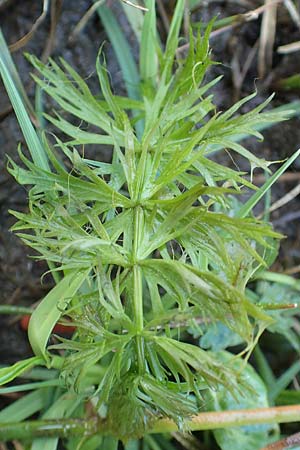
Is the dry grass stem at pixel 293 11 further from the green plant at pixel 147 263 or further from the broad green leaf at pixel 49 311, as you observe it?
the broad green leaf at pixel 49 311

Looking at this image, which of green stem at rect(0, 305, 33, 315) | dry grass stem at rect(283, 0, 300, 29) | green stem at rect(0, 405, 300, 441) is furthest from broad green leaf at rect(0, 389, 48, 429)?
dry grass stem at rect(283, 0, 300, 29)

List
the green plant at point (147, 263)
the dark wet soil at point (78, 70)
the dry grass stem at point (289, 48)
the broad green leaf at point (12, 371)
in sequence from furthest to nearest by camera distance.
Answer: the dry grass stem at point (289, 48)
the dark wet soil at point (78, 70)
the broad green leaf at point (12, 371)
the green plant at point (147, 263)

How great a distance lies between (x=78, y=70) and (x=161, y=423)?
0.82 m

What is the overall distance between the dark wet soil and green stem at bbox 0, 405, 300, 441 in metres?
0.30

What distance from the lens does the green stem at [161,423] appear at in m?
1.13

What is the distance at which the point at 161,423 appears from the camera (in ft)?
3.73

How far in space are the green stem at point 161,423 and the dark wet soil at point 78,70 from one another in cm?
30

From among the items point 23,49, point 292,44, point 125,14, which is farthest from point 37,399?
point 292,44

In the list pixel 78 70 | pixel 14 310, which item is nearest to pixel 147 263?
pixel 14 310

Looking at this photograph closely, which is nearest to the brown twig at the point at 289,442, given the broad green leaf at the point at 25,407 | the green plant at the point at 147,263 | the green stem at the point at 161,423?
the green stem at the point at 161,423

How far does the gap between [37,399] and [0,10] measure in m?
0.89

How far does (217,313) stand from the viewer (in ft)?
→ 2.63

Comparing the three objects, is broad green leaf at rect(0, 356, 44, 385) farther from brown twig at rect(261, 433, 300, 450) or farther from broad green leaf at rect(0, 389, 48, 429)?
brown twig at rect(261, 433, 300, 450)

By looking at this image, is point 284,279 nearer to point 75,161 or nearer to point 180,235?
point 180,235
